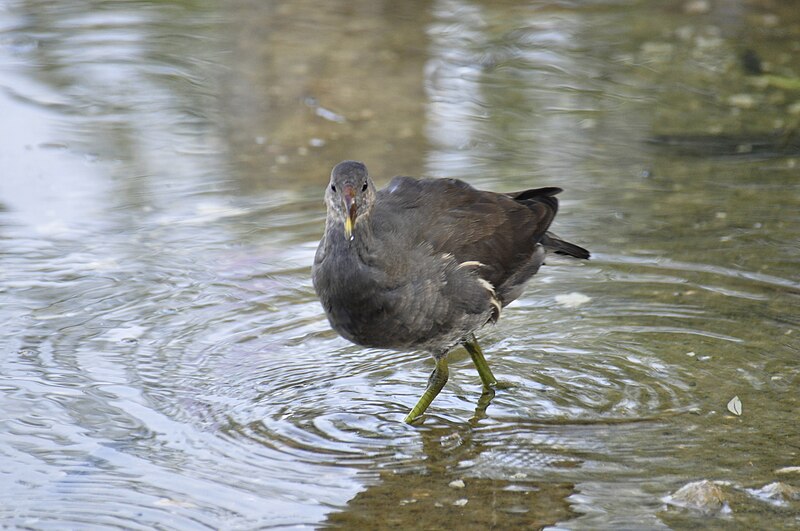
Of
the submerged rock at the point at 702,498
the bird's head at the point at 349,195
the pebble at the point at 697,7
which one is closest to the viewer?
the submerged rock at the point at 702,498

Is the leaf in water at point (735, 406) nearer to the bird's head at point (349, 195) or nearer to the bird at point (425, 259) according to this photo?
the bird at point (425, 259)

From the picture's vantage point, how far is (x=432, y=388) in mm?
5070

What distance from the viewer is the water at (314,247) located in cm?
437

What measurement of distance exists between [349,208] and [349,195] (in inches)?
2.1

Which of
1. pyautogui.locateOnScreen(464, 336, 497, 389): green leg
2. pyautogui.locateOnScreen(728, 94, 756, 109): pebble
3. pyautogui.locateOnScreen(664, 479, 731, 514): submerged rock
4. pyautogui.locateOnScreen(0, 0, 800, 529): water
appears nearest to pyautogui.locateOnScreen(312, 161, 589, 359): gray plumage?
pyautogui.locateOnScreen(464, 336, 497, 389): green leg

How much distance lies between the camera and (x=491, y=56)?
33.4 ft

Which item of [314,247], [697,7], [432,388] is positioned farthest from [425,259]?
[697,7]

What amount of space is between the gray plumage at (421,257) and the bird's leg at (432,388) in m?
0.09

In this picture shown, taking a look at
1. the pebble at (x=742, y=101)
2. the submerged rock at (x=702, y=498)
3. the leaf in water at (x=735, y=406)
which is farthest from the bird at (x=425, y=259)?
the pebble at (x=742, y=101)

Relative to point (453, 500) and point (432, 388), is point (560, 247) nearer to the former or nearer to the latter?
point (432, 388)

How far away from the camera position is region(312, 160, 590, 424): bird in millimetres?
4570

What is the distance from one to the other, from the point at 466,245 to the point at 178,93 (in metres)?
5.02

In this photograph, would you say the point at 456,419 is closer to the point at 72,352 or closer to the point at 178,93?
the point at 72,352

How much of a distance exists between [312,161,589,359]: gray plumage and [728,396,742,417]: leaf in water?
3.55 feet
